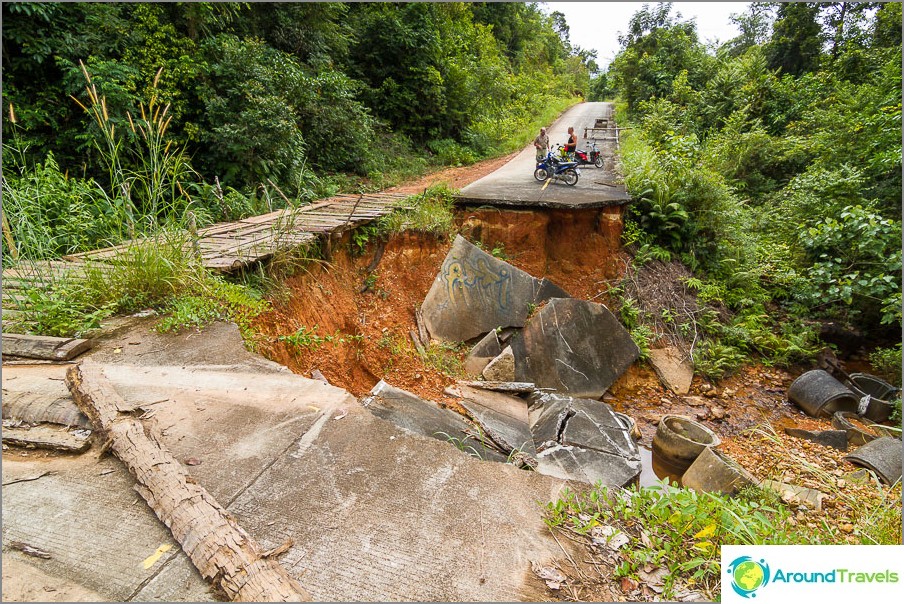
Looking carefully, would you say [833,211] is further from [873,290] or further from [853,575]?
[853,575]

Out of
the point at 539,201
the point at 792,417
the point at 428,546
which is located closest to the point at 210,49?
the point at 539,201

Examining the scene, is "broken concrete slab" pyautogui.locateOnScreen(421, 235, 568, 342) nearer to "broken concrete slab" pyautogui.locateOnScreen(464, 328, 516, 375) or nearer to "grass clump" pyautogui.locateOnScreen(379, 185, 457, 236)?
"broken concrete slab" pyautogui.locateOnScreen(464, 328, 516, 375)

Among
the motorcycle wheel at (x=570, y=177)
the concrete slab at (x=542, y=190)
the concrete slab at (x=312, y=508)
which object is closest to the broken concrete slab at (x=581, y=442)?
the concrete slab at (x=312, y=508)

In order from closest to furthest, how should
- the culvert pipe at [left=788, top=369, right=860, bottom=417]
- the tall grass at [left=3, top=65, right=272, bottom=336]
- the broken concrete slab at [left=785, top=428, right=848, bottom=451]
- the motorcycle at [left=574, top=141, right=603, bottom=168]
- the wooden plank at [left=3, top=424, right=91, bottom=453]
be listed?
the wooden plank at [left=3, top=424, right=91, bottom=453], the tall grass at [left=3, top=65, right=272, bottom=336], the broken concrete slab at [left=785, top=428, right=848, bottom=451], the culvert pipe at [left=788, top=369, right=860, bottom=417], the motorcycle at [left=574, top=141, right=603, bottom=168]

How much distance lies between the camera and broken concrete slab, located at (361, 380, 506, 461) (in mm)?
3279

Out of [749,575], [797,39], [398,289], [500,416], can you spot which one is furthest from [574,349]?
[797,39]

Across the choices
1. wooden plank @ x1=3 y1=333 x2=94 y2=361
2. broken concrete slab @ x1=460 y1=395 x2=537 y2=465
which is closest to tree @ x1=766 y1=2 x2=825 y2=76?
broken concrete slab @ x1=460 y1=395 x2=537 y2=465

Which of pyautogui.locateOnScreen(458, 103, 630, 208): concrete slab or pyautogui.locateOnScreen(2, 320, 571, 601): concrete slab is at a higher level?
pyautogui.locateOnScreen(458, 103, 630, 208): concrete slab

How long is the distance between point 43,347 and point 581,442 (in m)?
4.20

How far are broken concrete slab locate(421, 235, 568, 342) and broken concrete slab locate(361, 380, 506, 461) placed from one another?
2.13 m

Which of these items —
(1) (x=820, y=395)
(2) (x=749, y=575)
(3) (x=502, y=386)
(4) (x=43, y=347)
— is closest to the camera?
(2) (x=749, y=575)

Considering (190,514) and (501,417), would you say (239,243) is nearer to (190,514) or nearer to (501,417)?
(501,417)

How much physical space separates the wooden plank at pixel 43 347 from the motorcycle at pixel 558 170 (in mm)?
7569

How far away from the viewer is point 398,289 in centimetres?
634
